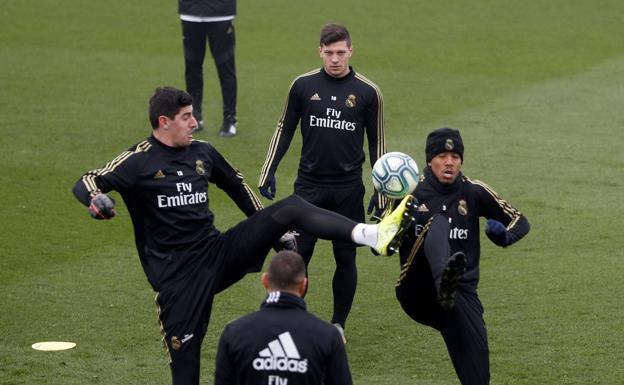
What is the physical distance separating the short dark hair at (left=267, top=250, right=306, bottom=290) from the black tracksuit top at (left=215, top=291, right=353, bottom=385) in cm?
5

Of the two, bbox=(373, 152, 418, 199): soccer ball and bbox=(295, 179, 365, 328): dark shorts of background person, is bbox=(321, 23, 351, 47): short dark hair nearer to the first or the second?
bbox=(295, 179, 365, 328): dark shorts of background person

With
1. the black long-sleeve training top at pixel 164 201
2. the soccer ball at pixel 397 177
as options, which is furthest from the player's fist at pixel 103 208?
the soccer ball at pixel 397 177

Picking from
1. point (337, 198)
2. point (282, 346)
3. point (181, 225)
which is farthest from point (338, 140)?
point (282, 346)

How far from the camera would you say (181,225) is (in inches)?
316

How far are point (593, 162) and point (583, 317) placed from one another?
5.11 m

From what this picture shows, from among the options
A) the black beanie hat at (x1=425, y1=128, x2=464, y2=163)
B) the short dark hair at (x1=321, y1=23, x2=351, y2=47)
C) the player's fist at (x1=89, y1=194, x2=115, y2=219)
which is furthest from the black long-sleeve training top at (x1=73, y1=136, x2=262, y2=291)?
the short dark hair at (x1=321, y1=23, x2=351, y2=47)

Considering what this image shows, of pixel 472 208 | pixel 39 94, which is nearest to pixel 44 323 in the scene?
pixel 472 208

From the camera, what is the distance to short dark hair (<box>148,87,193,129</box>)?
799 centimetres

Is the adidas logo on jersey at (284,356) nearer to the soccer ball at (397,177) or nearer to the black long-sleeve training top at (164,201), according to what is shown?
the black long-sleeve training top at (164,201)

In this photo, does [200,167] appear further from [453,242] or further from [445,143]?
[453,242]

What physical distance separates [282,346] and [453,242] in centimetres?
262

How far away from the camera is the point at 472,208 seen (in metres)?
8.20

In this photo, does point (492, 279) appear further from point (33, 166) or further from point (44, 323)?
point (33, 166)

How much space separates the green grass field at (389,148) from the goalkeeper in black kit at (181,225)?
1.22 meters
